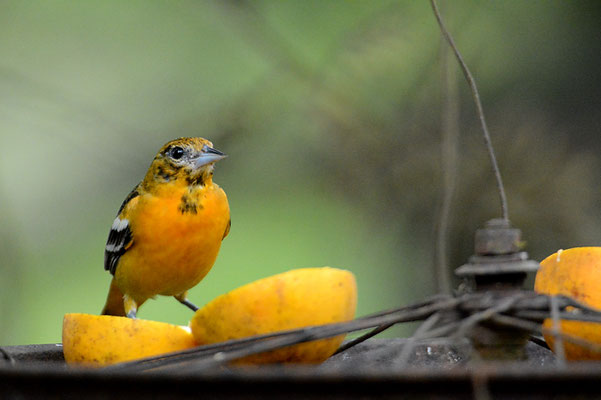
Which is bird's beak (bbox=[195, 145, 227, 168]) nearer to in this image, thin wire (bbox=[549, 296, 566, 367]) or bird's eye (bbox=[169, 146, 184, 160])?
bird's eye (bbox=[169, 146, 184, 160])

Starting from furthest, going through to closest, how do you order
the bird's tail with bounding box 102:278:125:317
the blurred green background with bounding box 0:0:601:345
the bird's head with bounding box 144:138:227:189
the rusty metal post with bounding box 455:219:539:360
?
the blurred green background with bounding box 0:0:601:345 < the bird's tail with bounding box 102:278:125:317 < the bird's head with bounding box 144:138:227:189 < the rusty metal post with bounding box 455:219:539:360

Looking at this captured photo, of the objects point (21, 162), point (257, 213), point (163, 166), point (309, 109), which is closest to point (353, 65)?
point (309, 109)

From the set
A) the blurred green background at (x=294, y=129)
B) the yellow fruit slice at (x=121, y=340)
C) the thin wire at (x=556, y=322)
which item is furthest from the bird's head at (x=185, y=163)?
the thin wire at (x=556, y=322)

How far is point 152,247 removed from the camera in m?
2.15

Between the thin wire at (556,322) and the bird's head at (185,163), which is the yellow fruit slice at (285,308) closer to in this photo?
the thin wire at (556,322)

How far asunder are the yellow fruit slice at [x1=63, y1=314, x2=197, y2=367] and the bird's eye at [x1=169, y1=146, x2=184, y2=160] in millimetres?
1091

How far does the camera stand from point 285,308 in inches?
42.6

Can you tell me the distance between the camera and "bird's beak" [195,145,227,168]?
2.23 metres

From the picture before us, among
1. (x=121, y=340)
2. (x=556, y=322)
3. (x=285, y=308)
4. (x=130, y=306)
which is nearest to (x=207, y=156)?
(x=130, y=306)

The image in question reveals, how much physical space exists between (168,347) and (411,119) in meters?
2.00

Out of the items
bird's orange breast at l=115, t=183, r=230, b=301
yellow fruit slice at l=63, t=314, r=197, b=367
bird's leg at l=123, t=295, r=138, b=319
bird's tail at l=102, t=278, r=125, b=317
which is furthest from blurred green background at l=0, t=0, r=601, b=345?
yellow fruit slice at l=63, t=314, r=197, b=367

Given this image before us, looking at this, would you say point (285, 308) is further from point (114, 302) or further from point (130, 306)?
point (114, 302)

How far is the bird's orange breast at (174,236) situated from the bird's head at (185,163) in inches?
1.6

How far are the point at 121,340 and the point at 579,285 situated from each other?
637mm
